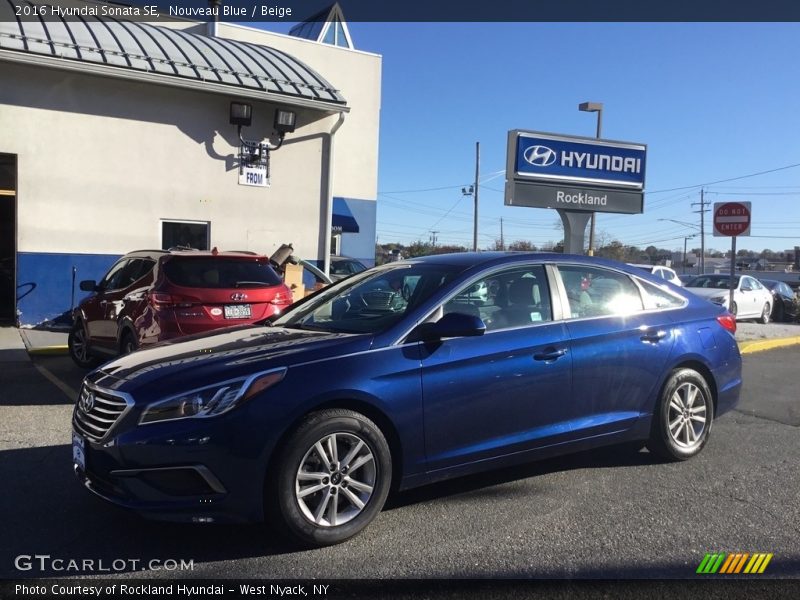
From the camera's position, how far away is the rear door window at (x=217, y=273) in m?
7.31

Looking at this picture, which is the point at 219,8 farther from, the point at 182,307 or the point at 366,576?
the point at 366,576

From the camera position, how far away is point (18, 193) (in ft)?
40.4

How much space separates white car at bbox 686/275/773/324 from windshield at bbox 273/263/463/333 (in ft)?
47.8

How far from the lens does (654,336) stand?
520cm

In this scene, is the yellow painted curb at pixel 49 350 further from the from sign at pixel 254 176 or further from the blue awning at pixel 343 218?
the blue awning at pixel 343 218

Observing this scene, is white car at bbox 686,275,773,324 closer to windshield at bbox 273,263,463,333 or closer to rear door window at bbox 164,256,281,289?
rear door window at bbox 164,256,281,289

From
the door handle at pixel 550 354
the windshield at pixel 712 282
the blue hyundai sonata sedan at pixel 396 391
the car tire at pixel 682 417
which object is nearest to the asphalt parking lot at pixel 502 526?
the car tire at pixel 682 417

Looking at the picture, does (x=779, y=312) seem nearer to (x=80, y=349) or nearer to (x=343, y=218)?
(x=343, y=218)

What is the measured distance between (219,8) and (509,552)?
17371 millimetres

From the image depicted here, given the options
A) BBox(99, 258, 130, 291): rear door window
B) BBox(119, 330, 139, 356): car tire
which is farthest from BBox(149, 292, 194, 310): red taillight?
BBox(99, 258, 130, 291): rear door window

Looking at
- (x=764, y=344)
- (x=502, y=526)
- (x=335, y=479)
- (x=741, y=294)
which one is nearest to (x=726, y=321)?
(x=502, y=526)

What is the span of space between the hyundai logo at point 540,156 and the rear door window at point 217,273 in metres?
5.92

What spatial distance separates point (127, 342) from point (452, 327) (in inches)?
201

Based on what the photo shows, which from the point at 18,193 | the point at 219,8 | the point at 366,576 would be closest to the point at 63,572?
the point at 366,576
